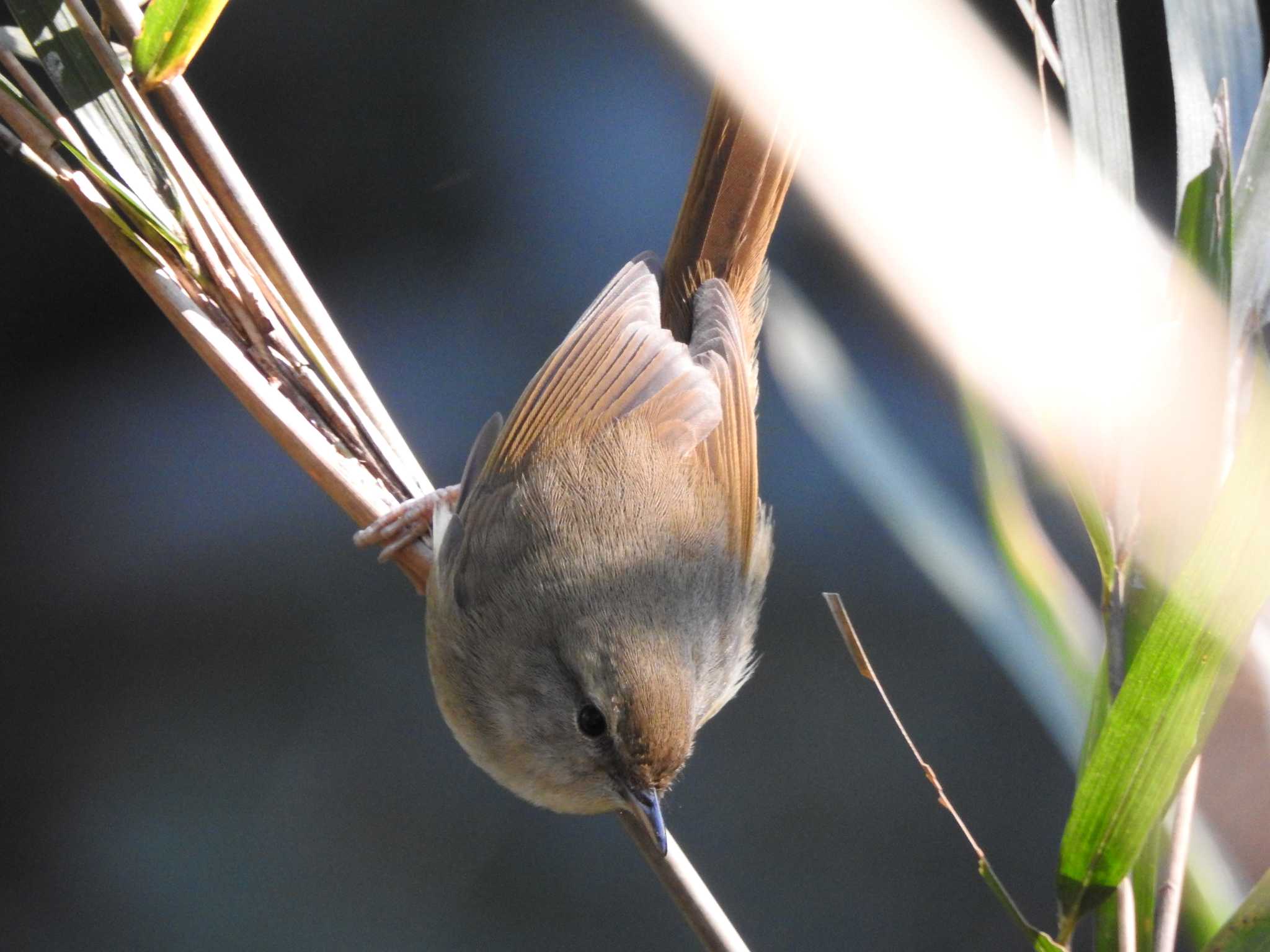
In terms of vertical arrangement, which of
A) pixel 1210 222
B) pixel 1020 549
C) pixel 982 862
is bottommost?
pixel 982 862

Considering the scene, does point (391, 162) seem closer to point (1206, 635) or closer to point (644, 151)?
point (644, 151)

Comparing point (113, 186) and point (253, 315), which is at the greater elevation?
point (113, 186)

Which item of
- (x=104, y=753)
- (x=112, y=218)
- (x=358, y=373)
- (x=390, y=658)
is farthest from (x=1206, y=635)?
(x=104, y=753)

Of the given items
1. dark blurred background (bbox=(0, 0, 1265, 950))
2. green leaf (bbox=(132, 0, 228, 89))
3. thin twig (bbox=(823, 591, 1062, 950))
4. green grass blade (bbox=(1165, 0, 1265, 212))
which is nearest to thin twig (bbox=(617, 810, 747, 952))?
thin twig (bbox=(823, 591, 1062, 950))

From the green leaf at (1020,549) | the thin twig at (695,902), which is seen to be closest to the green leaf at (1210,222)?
the green leaf at (1020,549)

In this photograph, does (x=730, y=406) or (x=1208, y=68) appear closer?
(x=1208, y=68)

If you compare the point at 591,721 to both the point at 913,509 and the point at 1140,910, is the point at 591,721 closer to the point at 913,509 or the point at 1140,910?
the point at 913,509

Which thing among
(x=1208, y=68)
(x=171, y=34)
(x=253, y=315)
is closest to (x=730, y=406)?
(x=253, y=315)

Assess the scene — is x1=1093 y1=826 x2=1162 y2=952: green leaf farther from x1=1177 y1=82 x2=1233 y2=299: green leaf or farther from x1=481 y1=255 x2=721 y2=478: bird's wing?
x1=481 y1=255 x2=721 y2=478: bird's wing
